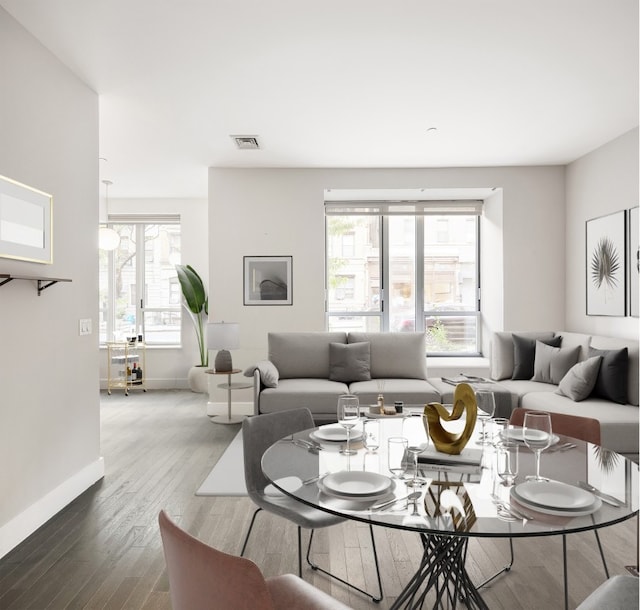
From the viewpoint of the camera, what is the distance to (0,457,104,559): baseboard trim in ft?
8.46

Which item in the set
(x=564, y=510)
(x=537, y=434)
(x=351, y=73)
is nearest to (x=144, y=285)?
(x=351, y=73)

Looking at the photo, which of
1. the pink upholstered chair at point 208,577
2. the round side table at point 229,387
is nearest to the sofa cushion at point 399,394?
the round side table at point 229,387

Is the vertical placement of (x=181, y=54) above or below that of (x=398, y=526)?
above

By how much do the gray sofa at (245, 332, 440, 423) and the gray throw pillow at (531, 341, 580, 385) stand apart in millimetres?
1086

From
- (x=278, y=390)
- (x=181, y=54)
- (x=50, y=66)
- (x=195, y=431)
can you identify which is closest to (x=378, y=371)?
(x=278, y=390)

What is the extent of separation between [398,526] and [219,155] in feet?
15.2

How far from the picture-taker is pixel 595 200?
503 centimetres

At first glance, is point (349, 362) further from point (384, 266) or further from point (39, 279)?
point (39, 279)

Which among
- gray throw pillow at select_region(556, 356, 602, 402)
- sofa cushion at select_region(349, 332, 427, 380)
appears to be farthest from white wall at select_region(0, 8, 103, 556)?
gray throw pillow at select_region(556, 356, 602, 402)

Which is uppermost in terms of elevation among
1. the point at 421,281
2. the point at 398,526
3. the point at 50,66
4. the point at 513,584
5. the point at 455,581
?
the point at 50,66

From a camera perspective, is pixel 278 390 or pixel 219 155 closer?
pixel 278 390

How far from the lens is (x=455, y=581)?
167 centimetres

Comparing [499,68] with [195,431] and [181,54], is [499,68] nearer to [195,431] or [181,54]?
[181,54]

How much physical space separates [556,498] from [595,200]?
449 centimetres
